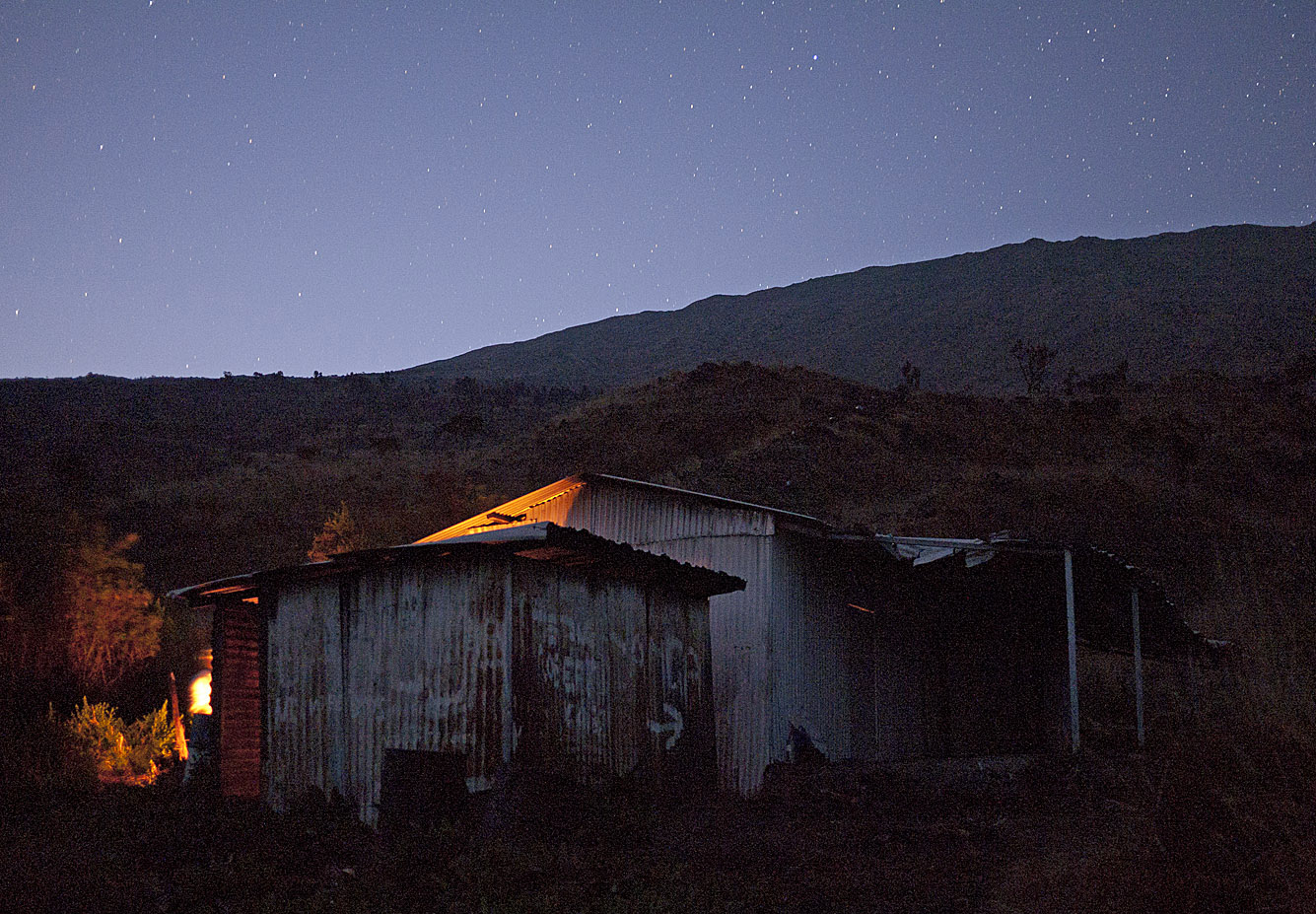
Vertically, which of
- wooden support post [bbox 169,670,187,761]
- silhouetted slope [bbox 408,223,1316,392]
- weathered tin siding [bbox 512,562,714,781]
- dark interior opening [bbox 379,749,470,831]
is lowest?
wooden support post [bbox 169,670,187,761]

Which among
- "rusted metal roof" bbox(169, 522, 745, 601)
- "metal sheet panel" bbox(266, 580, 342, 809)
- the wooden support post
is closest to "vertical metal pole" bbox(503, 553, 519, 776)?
"rusted metal roof" bbox(169, 522, 745, 601)

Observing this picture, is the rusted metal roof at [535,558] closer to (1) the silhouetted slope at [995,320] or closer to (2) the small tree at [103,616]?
(2) the small tree at [103,616]

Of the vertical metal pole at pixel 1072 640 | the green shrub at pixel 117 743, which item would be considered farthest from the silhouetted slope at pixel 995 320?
the green shrub at pixel 117 743

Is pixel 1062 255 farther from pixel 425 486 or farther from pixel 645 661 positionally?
pixel 645 661

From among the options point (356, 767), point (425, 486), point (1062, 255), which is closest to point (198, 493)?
point (425, 486)

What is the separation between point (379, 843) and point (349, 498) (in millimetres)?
29526

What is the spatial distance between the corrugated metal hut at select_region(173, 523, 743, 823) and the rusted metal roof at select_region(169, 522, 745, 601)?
2 centimetres

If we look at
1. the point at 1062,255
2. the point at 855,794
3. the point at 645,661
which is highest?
the point at 1062,255

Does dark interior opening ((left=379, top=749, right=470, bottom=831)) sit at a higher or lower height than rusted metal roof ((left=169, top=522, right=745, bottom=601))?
lower

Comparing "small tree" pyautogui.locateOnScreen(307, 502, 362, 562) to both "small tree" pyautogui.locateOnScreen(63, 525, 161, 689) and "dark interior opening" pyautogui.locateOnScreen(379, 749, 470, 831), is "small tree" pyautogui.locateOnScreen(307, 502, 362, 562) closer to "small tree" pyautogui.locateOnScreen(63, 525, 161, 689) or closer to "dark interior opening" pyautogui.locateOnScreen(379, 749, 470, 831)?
"small tree" pyautogui.locateOnScreen(63, 525, 161, 689)

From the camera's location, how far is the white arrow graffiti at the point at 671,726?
11.2 m

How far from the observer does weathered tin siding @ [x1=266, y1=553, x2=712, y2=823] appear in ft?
32.1

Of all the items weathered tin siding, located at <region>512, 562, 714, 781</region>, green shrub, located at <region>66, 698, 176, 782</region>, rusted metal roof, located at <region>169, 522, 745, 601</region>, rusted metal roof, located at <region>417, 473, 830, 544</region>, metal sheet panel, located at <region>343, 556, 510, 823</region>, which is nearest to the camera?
rusted metal roof, located at <region>169, 522, 745, 601</region>

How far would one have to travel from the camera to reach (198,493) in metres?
38.6
